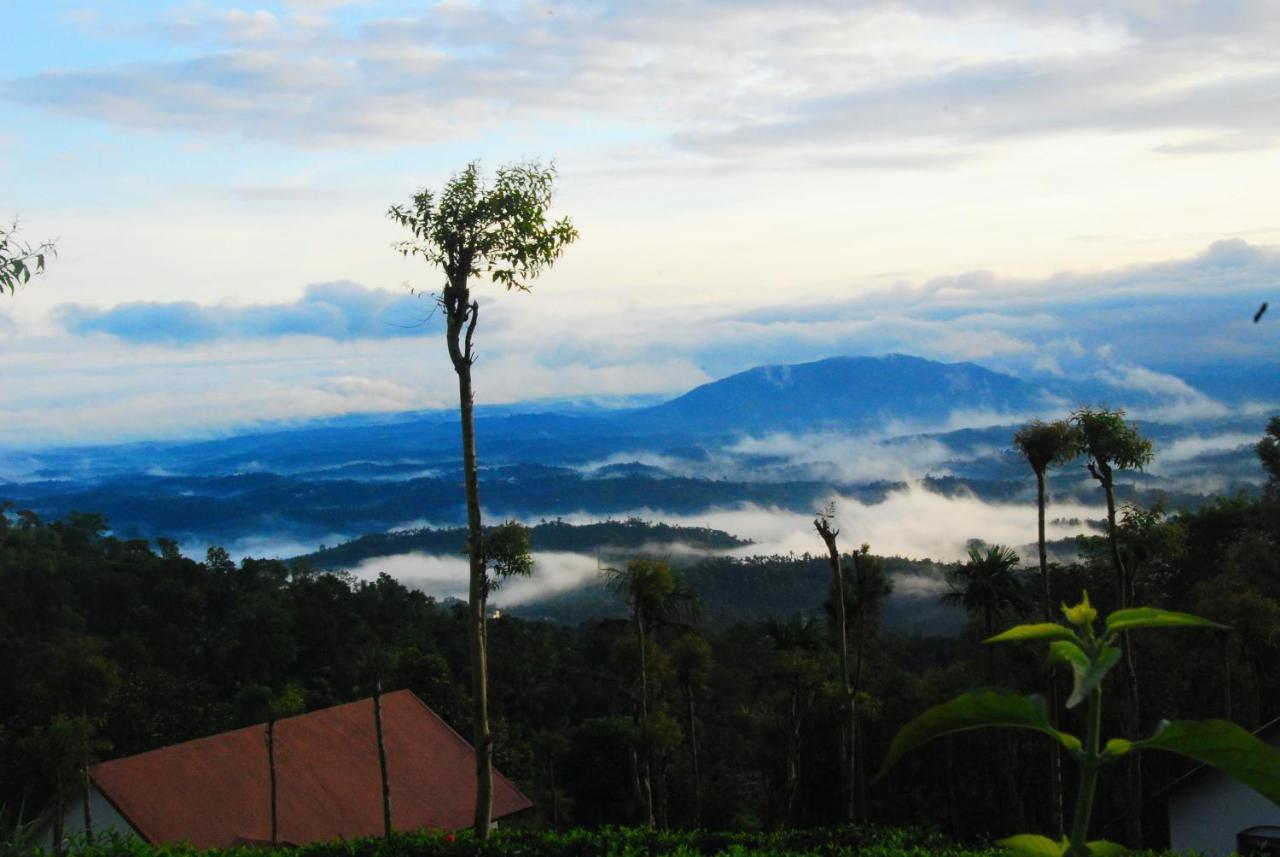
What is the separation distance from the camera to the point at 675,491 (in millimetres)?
151125

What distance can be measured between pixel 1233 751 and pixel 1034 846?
0.35 metres

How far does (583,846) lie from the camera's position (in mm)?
10547

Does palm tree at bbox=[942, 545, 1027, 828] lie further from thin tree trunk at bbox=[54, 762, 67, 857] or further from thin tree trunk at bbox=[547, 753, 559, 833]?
thin tree trunk at bbox=[54, 762, 67, 857]

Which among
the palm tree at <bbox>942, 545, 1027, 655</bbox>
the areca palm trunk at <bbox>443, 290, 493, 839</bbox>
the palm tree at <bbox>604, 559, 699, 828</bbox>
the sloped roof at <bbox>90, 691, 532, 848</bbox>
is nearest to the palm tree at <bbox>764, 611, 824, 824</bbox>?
the palm tree at <bbox>604, 559, 699, 828</bbox>

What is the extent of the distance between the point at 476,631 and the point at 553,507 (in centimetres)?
13288

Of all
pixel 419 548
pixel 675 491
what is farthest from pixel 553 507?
pixel 419 548

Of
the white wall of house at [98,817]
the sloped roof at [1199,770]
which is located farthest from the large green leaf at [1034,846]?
the white wall of house at [98,817]

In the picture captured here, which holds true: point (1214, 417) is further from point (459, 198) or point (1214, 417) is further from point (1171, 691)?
point (459, 198)

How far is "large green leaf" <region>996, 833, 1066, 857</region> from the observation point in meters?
1.55

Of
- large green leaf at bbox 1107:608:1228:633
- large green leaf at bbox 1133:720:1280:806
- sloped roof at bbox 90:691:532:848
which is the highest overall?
large green leaf at bbox 1107:608:1228:633

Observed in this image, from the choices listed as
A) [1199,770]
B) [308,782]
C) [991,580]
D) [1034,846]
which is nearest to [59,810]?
[308,782]

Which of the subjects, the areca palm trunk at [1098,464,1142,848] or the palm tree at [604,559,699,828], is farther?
the palm tree at [604,559,699,828]

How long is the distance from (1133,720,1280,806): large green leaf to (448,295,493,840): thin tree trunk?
8931 millimetres

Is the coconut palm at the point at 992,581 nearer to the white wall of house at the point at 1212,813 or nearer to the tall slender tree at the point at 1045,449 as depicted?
the tall slender tree at the point at 1045,449
